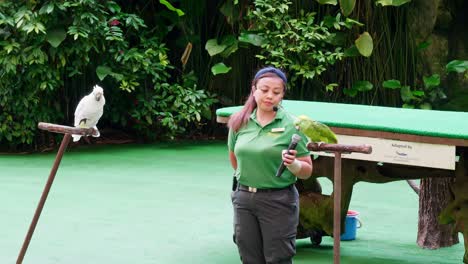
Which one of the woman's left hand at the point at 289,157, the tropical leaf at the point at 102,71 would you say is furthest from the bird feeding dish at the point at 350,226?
the tropical leaf at the point at 102,71

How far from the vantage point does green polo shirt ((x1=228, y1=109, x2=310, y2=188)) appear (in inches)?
142

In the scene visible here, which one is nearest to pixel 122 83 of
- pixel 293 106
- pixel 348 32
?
pixel 348 32

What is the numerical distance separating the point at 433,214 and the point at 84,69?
15.1 feet

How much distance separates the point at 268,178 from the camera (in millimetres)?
3635

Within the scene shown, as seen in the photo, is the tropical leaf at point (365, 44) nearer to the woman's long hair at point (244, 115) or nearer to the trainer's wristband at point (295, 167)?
the woman's long hair at point (244, 115)

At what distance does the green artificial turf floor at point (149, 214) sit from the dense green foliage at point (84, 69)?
0.52 meters

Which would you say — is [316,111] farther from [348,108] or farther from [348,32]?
[348,32]

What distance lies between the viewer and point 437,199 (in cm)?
516

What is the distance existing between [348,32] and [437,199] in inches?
169

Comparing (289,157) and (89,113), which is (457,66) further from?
(289,157)

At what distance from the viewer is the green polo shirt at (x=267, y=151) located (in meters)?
3.62

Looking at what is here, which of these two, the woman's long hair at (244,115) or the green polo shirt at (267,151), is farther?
the woman's long hair at (244,115)

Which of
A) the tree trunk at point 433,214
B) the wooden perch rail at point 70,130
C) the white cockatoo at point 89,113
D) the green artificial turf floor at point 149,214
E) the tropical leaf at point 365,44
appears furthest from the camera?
the tropical leaf at point 365,44

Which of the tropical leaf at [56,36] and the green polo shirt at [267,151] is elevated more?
the tropical leaf at [56,36]
